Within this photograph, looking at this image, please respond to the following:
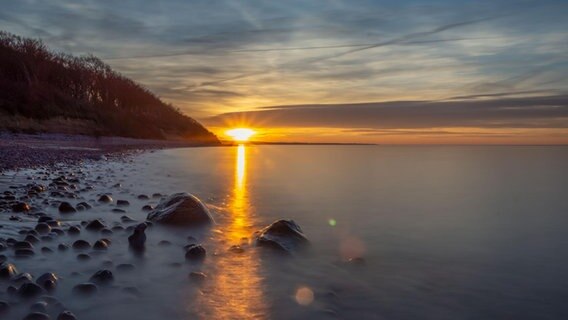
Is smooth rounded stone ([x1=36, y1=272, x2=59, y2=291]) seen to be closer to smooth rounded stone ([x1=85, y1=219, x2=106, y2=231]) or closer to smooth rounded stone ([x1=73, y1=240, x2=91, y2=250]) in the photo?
smooth rounded stone ([x1=73, y1=240, x2=91, y2=250])

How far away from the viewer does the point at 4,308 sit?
→ 307 centimetres

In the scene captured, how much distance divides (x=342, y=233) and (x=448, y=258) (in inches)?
75.8

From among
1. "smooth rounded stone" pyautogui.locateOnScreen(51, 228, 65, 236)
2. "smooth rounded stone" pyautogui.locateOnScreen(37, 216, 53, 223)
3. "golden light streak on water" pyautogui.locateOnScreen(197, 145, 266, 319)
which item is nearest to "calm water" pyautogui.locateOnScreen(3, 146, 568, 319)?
"golden light streak on water" pyautogui.locateOnScreen(197, 145, 266, 319)

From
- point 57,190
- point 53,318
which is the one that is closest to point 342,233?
point 53,318

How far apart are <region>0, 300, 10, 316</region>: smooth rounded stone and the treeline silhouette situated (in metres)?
41.6

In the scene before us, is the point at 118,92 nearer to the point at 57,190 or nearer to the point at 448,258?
the point at 57,190

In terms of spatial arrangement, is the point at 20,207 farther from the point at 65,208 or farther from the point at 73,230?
the point at 73,230

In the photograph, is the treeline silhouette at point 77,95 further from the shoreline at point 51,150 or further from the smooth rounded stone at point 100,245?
the smooth rounded stone at point 100,245

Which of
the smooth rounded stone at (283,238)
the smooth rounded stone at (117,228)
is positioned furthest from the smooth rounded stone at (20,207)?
the smooth rounded stone at (283,238)

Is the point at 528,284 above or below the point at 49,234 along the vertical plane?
below

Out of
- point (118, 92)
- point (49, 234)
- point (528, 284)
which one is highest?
point (118, 92)

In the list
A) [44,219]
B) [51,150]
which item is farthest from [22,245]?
[51,150]

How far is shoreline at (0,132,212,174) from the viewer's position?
15.3 m

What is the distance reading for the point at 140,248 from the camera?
5.14 metres
